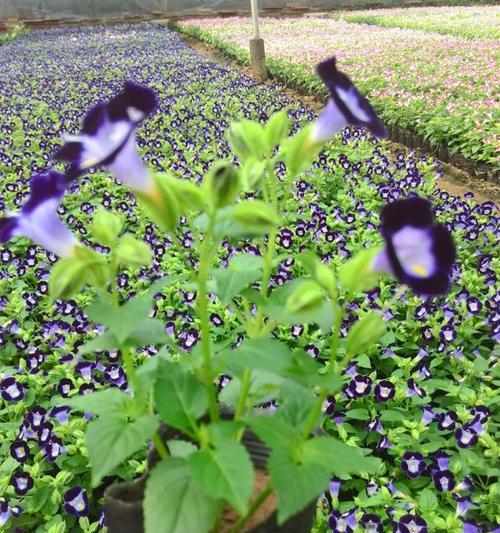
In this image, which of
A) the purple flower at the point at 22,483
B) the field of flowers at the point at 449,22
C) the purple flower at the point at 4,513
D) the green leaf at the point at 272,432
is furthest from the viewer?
the field of flowers at the point at 449,22

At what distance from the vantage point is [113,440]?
931mm

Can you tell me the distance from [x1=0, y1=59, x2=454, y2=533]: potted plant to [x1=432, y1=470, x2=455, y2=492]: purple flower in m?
0.92

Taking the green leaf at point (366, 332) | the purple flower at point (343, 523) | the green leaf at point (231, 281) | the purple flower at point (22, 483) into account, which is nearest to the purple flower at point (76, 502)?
the purple flower at point (22, 483)

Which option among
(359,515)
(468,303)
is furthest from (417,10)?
(359,515)

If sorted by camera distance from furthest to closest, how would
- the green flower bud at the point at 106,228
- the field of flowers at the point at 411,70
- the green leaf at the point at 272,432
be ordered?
the field of flowers at the point at 411,70, the green flower bud at the point at 106,228, the green leaf at the point at 272,432

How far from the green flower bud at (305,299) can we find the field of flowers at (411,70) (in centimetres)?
427

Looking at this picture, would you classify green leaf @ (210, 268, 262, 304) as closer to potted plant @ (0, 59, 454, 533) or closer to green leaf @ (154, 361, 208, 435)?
potted plant @ (0, 59, 454, 533)

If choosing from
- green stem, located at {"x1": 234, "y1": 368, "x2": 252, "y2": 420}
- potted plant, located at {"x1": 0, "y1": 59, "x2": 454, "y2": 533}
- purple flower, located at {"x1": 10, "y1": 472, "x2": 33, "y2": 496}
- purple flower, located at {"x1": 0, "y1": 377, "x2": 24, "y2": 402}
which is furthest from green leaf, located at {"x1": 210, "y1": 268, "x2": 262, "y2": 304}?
purple flower, located at {"x1": 0, "y1": 377, "x2": 24, "y2": 402}

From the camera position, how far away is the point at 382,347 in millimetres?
2518

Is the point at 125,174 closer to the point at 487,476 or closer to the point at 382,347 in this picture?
the point at 487,476

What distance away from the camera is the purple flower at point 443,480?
5.99ft

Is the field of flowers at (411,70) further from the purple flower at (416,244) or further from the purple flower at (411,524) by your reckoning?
the purple flower at (416,244)

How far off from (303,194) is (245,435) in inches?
119

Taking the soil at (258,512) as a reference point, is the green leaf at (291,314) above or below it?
above
